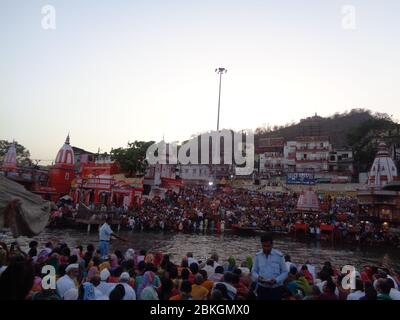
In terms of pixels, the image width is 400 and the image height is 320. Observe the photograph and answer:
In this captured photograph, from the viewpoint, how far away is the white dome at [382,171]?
37.8 meters

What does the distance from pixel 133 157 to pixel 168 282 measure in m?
46.6

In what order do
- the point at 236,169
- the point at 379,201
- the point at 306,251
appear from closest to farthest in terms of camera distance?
the point at 306,251
the point at 379,201
the point at 236,169

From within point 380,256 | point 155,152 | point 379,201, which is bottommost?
point 380,256

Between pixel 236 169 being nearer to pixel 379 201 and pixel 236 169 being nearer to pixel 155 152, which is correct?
pixel 155 152

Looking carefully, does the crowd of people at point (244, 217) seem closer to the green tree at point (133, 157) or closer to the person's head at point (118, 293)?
the green tree at point (133, 157)

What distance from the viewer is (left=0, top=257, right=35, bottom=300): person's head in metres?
3.89

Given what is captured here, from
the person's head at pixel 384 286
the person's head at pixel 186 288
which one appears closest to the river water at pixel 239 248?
the person's head at pixel 384 286

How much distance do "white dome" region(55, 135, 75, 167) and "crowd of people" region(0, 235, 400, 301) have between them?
3838 cm

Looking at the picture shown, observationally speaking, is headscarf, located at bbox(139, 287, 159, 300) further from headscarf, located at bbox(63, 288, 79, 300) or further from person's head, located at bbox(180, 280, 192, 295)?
headscarf, located at bbox(63, 288, 79, 300)

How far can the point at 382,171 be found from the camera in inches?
1506

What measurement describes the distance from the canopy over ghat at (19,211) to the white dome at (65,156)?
4055 centimetres
